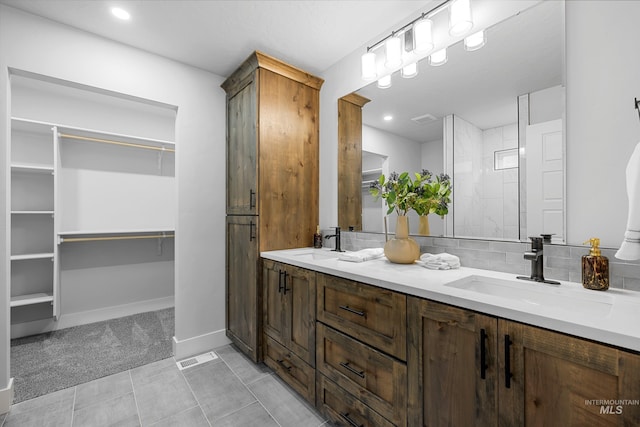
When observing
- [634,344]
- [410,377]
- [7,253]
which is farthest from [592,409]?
[7,253]

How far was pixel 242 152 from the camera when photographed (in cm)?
239

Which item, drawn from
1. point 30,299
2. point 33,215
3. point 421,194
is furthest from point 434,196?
point 33,215

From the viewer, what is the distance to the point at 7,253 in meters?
1.74

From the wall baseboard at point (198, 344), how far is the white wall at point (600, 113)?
2.69 metres

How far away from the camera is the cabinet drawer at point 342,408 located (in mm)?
1313

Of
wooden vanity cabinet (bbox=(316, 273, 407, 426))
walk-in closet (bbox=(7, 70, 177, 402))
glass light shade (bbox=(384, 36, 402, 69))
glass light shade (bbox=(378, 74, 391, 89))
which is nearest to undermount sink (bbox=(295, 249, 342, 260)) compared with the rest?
wooden vanity cabinet (bbox=(316, 273, 407, 426))

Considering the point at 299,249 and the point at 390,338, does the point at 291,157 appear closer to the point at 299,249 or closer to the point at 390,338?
the point at 299,249

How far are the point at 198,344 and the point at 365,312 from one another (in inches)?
72.9

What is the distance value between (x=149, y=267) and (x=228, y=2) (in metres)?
3.09

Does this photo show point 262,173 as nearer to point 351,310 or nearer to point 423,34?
point 351,310

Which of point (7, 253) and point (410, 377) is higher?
point (7, 253)

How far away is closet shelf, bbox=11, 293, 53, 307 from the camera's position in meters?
2.49

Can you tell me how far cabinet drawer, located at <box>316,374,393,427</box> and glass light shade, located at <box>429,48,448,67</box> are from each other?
1999 mm

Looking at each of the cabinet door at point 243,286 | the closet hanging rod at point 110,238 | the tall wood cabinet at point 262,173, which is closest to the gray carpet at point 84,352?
the cabinet door at point 243,286
